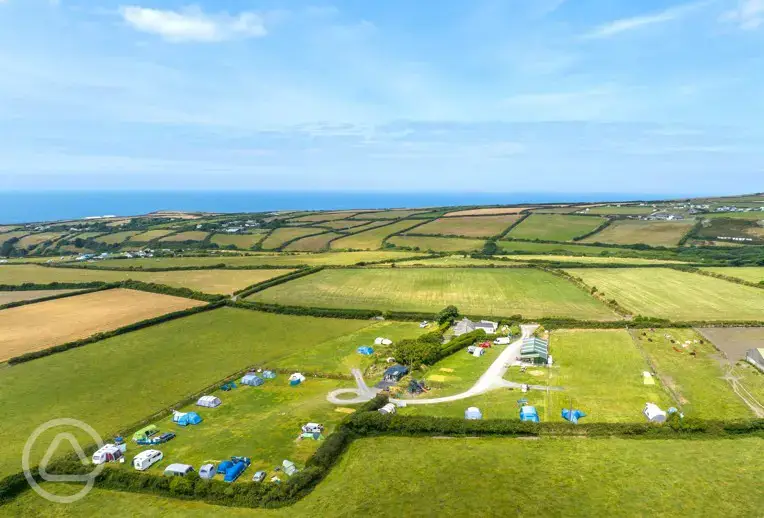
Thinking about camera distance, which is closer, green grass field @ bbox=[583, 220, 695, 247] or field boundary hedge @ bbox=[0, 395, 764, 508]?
field boundary hedge @ bbox=[0, 395, 764, 508]

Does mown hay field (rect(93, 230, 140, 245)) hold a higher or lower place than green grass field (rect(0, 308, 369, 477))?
higher

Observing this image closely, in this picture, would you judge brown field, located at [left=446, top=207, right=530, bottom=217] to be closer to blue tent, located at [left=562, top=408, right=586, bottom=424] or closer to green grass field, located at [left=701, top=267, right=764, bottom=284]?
green grass field, located at [left=701, top=267, right=764, bottom=284]

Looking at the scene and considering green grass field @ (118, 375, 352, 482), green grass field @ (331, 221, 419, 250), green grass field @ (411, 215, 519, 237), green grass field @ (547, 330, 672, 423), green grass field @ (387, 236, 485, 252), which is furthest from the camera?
green grass field @ (411, 215, 519, 237)

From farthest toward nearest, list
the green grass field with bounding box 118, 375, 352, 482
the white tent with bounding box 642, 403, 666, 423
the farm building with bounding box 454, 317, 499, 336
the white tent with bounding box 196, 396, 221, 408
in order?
the farm building with bounding box 454, 317, 499, 336 → the white tent with bounding box 196, 396, 221, 408 → the white tent with bounding box 642, 403, 666, 423 → the green grass field with bounding box 118, 375, 352, 482

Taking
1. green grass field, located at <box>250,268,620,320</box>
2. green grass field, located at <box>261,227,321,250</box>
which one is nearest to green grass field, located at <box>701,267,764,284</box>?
green grass field, located at <box>250,268,620,320</box>

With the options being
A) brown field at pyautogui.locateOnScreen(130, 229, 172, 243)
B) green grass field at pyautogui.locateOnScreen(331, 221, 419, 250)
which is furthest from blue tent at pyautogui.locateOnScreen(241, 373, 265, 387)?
brown field at pyautogui.locateOnScreen(130, 229, 172, 243)

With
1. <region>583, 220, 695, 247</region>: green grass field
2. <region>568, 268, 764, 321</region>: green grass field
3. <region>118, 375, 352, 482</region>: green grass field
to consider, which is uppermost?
<region>583, 220, 695, 247</region>: green grass field

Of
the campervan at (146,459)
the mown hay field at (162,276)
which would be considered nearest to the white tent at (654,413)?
the campervan at (146,459)

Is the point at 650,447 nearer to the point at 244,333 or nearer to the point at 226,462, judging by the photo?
the point at 226,462

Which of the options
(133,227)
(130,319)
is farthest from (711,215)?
(133,227)
